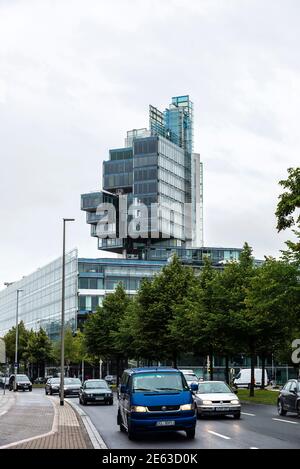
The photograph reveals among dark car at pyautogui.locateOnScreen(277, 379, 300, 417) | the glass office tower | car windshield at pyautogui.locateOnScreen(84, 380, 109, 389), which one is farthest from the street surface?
the glass office tower

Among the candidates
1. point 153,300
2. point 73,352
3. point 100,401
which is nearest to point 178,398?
point 100,401

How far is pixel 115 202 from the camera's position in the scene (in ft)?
523

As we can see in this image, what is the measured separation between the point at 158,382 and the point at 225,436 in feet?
7.30

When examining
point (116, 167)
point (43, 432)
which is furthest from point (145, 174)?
point (43, 432)

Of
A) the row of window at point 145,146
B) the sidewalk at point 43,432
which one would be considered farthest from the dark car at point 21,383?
the row of window at point 145,146

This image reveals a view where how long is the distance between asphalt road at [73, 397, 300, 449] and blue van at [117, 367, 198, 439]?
36 cm

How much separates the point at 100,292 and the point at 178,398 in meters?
111

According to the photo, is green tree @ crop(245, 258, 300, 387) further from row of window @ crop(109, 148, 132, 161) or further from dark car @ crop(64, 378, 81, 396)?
row of window @ crop(109, 148, 132, 161)

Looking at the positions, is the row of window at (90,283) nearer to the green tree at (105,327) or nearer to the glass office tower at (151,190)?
the glass office tower at (151,190)

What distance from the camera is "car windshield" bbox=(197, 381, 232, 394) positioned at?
1136 inches

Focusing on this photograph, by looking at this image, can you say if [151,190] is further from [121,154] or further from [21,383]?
[21,383]

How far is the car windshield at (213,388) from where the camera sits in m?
28.8

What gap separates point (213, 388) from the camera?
28984mm

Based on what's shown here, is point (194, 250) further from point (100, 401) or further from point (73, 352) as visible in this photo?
point (100, 401)
